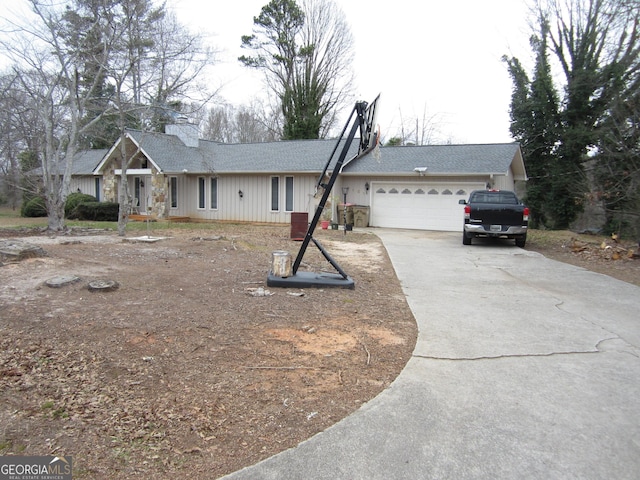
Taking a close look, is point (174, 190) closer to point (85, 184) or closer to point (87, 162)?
point (85, 184)

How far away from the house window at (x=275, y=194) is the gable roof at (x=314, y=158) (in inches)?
27.4

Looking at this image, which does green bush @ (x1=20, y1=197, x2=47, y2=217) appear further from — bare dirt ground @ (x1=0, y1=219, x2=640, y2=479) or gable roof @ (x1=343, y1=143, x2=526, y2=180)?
bare dirt ground @ (x1=0, y1=219, x2=640, y2=479)

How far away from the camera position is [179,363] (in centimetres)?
426

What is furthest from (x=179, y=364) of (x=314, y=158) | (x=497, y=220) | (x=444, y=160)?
(x=314, y=158)

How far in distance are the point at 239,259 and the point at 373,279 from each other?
310 cm

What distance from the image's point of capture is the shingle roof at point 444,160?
18578 millimetres

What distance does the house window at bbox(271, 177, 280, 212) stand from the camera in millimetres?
21625

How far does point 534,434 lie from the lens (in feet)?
10.5

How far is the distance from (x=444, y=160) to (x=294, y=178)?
22.1 feet

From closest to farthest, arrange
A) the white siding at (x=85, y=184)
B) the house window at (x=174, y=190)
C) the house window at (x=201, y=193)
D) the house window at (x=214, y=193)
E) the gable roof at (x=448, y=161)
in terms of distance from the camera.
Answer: the gable roof at (x=448, y=161) < the house window at (x=214, y=193) < the house window at (x=174, y=190) < the house window at (x=201, y=193) < the white siding at (x=85, y=184)

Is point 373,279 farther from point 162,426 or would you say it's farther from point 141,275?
point 162,426

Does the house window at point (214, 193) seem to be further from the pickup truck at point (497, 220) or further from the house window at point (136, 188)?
the pickup truck at point (497, 220)

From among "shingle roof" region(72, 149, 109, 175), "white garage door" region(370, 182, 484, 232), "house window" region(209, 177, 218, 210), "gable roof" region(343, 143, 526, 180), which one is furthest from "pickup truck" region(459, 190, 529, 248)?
"shingle roof" region(72, 149, 109, 175)

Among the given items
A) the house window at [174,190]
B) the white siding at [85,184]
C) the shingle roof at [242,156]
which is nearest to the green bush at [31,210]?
the white siding at [85,184]
